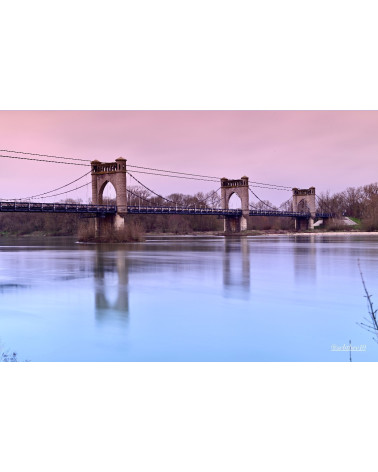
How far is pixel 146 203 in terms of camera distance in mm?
33406

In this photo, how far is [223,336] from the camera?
481 cm

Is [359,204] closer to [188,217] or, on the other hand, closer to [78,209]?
[78,209]

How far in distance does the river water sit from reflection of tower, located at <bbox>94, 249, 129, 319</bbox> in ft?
0.05

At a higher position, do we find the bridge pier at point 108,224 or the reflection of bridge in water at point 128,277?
the bridge pier at point 108,224

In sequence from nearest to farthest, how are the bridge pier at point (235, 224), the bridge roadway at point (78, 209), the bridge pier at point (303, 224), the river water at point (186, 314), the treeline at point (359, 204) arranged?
the river water at point (186, 314) → the treeline at point (359, 204) → the bridge roadway at point (78, 209) → the bridge pier at point (303, 224) → the bridge pier at point (235, 224)

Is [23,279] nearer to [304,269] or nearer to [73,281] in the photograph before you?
[73,281]

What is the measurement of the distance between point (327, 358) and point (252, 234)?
28.5 m

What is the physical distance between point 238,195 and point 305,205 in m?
5.36

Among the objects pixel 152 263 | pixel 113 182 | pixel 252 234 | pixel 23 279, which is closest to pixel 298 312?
pixel 23 279

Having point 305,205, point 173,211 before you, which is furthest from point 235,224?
point 173,211

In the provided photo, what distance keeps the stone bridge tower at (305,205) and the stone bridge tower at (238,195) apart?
328cm

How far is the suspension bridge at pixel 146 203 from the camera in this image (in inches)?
898

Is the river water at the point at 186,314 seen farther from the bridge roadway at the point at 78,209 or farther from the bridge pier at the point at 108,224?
the bridge pier at the point at 108,224

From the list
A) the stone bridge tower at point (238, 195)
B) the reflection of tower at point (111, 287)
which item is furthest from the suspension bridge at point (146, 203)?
the reflection of tower at point (111, 287)
